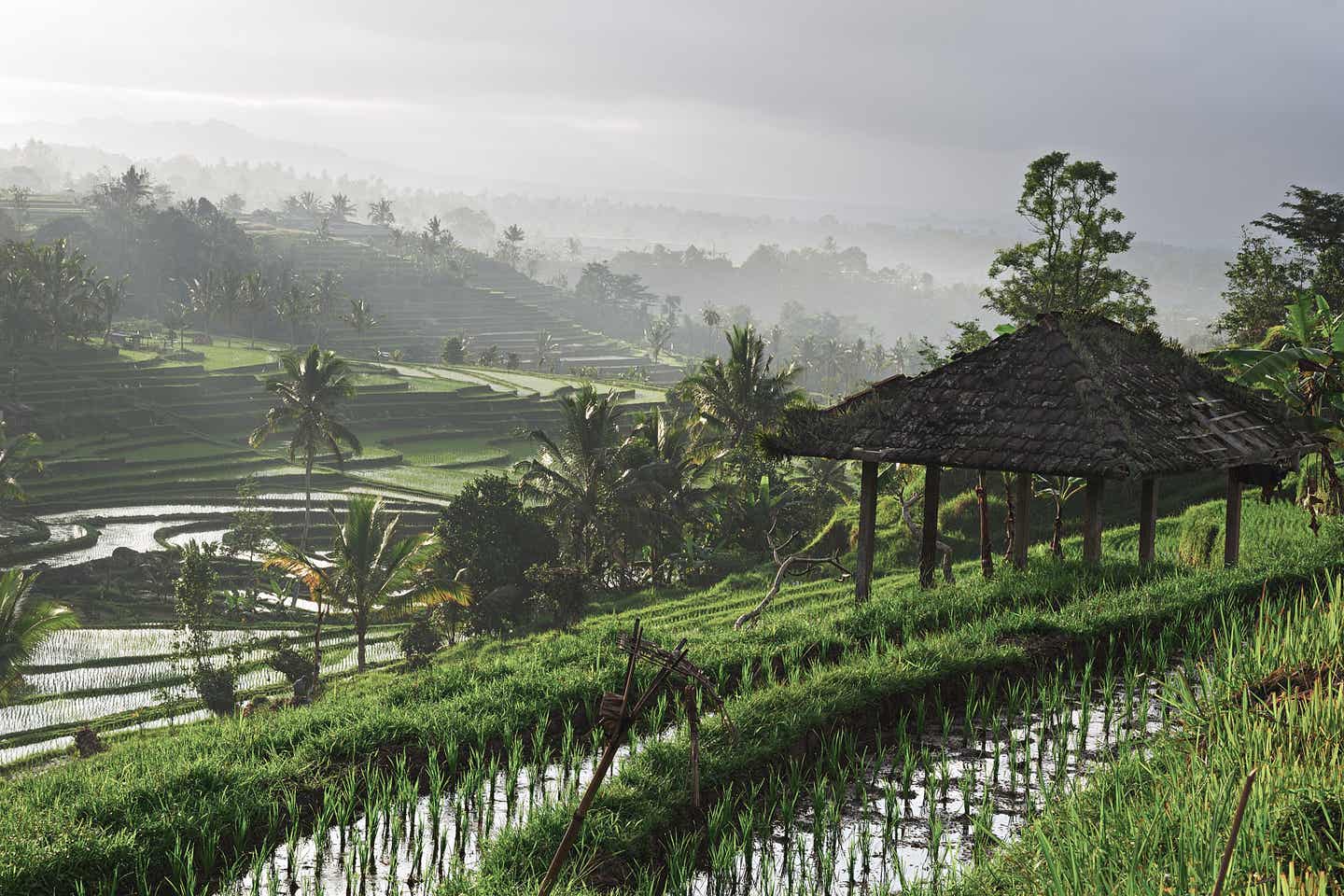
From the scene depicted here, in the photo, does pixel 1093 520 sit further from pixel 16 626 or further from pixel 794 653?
pixel 16 626

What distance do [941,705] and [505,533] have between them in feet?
56.2

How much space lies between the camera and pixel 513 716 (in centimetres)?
651

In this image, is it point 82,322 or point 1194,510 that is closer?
point 1194,510

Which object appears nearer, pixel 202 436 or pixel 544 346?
pixel 202 436

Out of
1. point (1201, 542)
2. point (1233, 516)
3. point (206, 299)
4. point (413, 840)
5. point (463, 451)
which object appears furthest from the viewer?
point (206, 299)

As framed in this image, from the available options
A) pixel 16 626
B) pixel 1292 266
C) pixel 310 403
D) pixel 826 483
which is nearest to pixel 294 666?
pixel 16 626

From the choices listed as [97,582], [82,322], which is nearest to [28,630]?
[97,582]

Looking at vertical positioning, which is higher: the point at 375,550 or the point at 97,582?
the point at 375,550

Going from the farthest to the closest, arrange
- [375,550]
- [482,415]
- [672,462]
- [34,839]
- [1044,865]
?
[482,415] < [672,462] < [375,550] < [34,839] < [1044,865]

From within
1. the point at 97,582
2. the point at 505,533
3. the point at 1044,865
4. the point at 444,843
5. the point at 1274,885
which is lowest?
the point at 97,582

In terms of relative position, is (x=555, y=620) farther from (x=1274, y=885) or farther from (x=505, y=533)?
(x=1274, y=885)

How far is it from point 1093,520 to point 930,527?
5.23 ft

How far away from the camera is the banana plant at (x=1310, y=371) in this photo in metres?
9.57

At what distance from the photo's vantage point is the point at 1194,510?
52.4 feet
